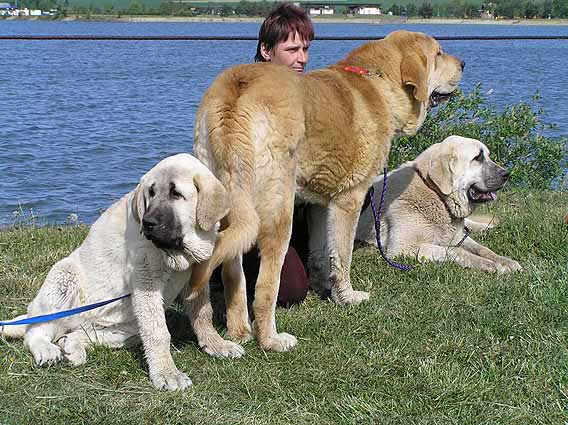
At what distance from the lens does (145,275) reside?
3678mm

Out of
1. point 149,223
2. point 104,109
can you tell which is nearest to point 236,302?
point 149,223

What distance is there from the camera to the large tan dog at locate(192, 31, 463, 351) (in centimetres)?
397

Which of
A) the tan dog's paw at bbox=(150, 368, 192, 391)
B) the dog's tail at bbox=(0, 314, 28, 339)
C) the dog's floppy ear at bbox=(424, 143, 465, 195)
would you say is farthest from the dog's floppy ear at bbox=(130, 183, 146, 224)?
the dog's floppy ear at bbox=(424, 143, 465, 195)

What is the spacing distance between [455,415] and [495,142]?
18.9ft

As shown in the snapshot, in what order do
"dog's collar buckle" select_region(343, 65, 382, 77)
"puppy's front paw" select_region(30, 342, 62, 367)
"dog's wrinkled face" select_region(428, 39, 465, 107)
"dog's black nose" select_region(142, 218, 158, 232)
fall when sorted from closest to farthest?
"dog's black nose" select_region(142, 218, 158, 232) < "puppy's front paw" select_region(30, 342, 62, 367) < "dog's collar buckle" select_region(343, 65, 382, 77) < "dog's wrinkled face" select_region(428, 39, 465, 107)

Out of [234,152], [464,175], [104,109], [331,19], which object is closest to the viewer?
[234,152]

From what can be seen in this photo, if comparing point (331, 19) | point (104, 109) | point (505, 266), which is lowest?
point (331, 19)

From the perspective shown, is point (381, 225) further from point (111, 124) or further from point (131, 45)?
point (131, 45)

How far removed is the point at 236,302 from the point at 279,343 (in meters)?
0.34

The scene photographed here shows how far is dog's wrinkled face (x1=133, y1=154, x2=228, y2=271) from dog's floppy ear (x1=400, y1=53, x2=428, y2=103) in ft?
6.83

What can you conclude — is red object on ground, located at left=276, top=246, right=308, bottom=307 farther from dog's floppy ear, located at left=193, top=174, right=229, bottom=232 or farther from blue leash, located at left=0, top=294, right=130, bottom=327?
dog's floppy ear, located at left=193, top=174, right=229, bottom=232

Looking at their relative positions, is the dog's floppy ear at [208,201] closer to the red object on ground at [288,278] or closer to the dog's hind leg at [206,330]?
the dog's hind leg at [206,330]

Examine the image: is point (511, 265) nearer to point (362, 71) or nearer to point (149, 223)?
point (362, 71)

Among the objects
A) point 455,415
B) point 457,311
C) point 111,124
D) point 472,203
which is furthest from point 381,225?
point 111,124
